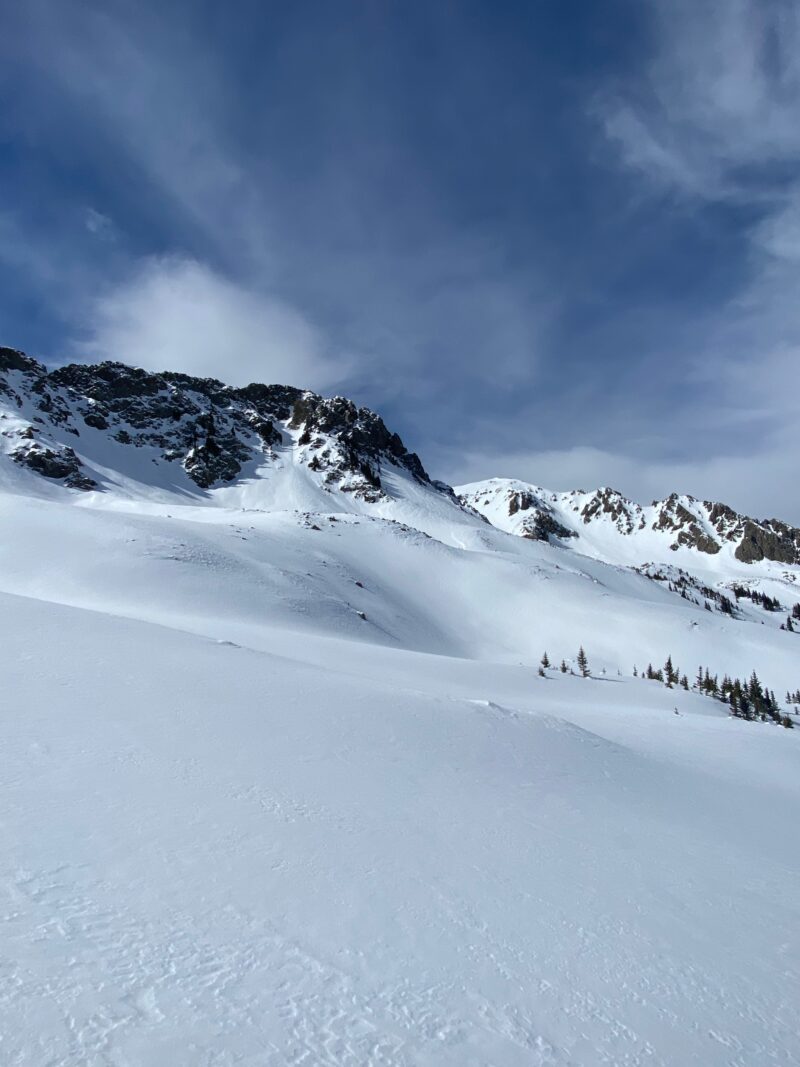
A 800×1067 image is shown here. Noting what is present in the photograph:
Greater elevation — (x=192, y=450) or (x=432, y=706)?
(x=192, y=450)

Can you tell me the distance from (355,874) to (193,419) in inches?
7156

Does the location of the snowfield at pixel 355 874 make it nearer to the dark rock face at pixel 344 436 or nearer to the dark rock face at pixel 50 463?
the dark rock face at pixel 50 463

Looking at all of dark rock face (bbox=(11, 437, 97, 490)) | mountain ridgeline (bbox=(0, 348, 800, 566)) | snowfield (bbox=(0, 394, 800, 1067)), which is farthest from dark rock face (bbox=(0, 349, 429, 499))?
snowfield (bbox=(0, 394, 800, 1067))

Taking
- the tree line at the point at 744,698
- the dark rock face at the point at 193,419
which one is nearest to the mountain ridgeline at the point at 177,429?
the dark rock face at the point at 193,419

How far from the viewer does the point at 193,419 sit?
561 ft

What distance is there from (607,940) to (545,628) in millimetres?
59275

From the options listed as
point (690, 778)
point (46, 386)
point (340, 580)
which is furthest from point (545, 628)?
point (46, 386)

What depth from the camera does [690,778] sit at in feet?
43.8

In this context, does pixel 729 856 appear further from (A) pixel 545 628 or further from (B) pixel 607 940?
(A) pixel 545 628

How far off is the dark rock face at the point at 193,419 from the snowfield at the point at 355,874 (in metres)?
137

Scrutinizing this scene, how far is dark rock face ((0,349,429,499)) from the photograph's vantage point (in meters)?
151

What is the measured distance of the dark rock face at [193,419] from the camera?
151m

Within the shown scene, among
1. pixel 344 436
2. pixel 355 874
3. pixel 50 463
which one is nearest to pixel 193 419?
pixel 344 436

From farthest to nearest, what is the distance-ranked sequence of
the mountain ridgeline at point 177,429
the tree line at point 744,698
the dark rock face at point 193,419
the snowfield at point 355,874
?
the dark rock face at point 193,419, the mountain ridgeline at point 177,429, the tree line at point 744,698, the snowfield at point 355,874
